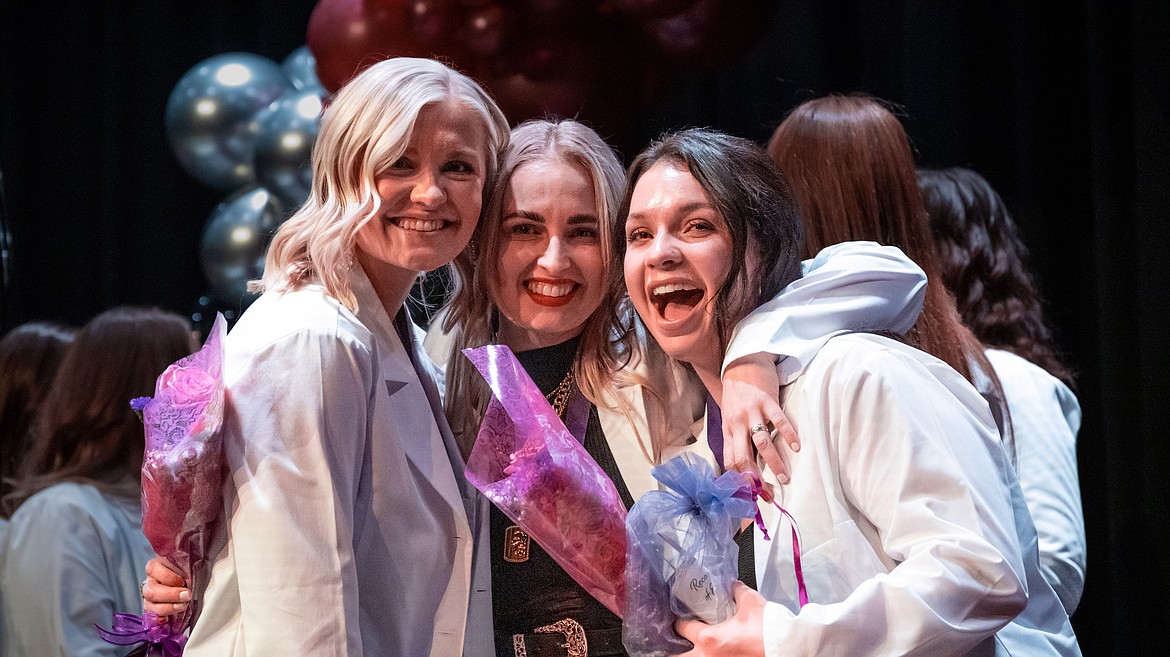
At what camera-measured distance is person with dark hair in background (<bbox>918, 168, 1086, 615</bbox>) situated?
2400 millimetres

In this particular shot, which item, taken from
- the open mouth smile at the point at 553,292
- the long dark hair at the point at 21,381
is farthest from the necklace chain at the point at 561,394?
the long dark hair at the point at 21,381

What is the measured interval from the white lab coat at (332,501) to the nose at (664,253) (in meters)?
0.48

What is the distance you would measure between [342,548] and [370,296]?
476 millimetres

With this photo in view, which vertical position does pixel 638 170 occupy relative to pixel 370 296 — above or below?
above

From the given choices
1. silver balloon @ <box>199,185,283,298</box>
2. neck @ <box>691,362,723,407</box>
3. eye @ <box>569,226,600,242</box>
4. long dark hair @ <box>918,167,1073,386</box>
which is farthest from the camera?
silver balloon @ <box>199,185,283,298</box>

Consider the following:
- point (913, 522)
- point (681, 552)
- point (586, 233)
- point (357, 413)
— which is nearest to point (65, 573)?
point (357, 413)

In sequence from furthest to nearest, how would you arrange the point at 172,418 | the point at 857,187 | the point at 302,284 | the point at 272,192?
the point at 272,192 → the point at 857,187 → the point at 302,284 → the point at 172,418

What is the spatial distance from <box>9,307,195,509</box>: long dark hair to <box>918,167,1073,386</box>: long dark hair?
6.74 ft

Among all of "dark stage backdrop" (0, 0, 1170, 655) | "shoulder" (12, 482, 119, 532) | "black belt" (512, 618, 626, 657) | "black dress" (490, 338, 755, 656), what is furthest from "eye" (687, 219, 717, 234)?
"shoulder" (12, 482, 119, 532)

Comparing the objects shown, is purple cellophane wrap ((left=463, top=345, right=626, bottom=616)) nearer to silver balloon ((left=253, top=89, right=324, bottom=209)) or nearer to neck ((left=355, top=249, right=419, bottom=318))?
neck ((left=355, top=249, right=419, bottom=318))

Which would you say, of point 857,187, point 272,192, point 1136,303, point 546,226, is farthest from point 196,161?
point 1136,303

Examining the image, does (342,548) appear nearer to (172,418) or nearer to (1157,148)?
(172,418)

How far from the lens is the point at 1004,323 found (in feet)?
9.11

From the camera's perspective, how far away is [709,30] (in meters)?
3.36
